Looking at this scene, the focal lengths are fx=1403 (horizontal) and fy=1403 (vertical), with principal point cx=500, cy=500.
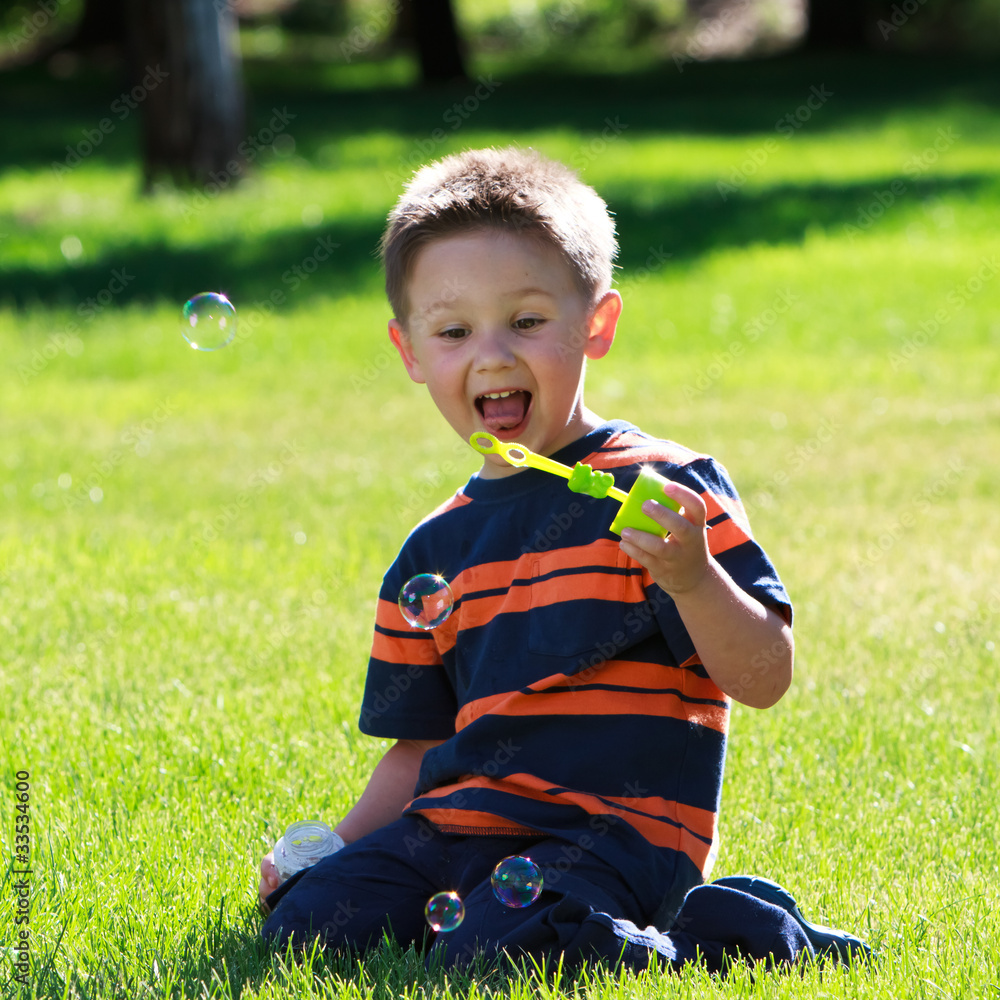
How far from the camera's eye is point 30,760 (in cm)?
306

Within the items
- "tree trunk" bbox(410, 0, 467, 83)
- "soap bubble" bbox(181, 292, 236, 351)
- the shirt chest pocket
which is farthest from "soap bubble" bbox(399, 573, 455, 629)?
"tree trunk" bbox(410, 0, 467, 83)

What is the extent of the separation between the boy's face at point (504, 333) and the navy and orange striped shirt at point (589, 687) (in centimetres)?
13

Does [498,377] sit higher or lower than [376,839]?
higher

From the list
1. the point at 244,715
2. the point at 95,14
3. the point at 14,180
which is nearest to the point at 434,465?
the point at 244,715

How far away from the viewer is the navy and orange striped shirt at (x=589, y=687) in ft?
7.26

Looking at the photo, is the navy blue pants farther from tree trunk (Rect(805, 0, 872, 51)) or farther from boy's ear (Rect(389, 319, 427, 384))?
tree trunk (Rect(805, 0, 872, 51))

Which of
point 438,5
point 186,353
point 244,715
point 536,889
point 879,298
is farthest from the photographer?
point 438,5

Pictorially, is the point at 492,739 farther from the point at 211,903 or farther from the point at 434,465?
the point at 434,465

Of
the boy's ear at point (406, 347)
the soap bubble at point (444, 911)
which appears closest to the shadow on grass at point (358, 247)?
the boy's ear at point (406, 347)

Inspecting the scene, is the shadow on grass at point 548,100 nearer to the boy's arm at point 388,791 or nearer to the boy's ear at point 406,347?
the boy's ear at point 406,347

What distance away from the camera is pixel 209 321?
3562 millimetres

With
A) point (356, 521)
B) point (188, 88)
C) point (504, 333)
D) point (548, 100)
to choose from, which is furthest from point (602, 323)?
point (548, 100)

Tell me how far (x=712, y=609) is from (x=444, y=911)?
2.12ft

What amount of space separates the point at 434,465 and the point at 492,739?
3.63 meters
